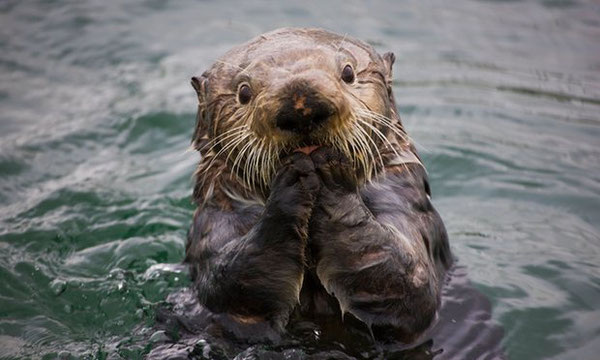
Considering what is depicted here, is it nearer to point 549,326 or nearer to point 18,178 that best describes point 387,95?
point 549,326

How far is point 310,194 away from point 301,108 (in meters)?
0.46

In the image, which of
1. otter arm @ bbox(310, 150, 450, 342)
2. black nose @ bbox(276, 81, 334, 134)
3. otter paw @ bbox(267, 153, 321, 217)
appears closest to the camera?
black nose @ bbox(276, 81, 334, 134)

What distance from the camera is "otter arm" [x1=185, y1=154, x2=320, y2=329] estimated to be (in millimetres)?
3727

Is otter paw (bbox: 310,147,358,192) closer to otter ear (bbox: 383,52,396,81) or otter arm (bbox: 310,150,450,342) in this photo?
otter arm (bbox: 310,150,450,342)

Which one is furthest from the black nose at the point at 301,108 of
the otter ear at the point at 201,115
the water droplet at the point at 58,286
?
the water droplet at the point at 58,286

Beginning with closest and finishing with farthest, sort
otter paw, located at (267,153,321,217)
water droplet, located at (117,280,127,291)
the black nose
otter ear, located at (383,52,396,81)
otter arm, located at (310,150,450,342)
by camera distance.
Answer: the black nose < otter paw, located at (267,153,321,217) < otter arm, located at (310,150,450,342) < otter ear, located at (383,52,396,81) < water droplet, located at (117,280,127,291)

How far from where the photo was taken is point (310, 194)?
12.3ft

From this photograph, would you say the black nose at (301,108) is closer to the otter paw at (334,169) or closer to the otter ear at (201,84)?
the otter paw at (334,169)

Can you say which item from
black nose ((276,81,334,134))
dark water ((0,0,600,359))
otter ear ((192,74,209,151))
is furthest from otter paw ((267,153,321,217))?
dark water ((0,0,600,359))

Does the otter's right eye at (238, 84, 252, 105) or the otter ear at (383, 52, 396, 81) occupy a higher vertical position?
the otter ear at (383, 52, 396, 81)

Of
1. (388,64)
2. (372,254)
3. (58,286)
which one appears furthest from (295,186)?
(58,286)

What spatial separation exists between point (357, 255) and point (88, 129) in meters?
4.71

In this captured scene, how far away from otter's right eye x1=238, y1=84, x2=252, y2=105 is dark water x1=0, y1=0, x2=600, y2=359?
1447 millimetres

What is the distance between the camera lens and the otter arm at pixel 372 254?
3842 mm
